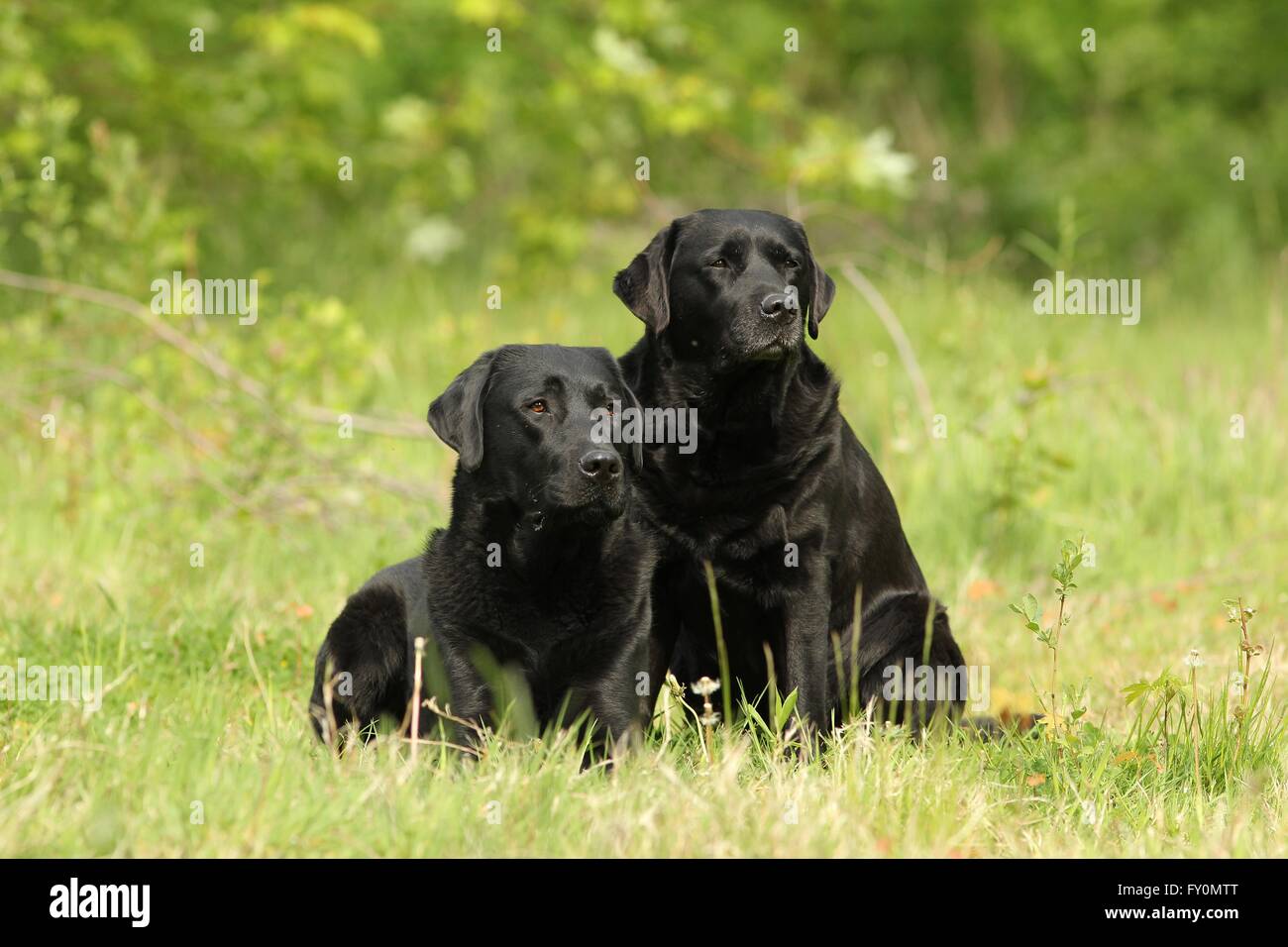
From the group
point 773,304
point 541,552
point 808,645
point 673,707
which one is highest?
point 773,304

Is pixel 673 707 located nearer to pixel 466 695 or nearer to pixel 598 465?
pixel 466 695

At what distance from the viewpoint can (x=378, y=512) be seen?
669 centimetres

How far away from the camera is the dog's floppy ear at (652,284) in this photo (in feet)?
15.0

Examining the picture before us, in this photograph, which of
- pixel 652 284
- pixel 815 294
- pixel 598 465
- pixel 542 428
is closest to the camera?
pixel 598 465

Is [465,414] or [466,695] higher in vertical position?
[465,414]

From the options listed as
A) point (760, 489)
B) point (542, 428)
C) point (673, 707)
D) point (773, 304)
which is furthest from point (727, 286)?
point (673, 707)

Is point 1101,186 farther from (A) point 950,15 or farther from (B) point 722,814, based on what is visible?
(B) point 722,814

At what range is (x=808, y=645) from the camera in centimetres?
438

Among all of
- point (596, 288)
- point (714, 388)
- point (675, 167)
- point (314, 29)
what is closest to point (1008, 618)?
point (714, 388)

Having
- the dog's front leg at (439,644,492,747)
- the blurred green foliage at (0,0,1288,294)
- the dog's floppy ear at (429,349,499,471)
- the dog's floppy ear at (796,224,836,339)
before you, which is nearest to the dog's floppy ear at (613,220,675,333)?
the dog's floppy ear at (796,224,836,339)

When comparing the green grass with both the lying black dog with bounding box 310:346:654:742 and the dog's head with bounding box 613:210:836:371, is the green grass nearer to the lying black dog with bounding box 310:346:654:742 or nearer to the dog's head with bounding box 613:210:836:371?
the lying black dog with bounding box 310:346:654:742

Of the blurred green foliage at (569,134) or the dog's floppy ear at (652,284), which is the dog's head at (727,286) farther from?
the blurred green foliage at (569,134)

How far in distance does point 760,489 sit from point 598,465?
27.2 inches
